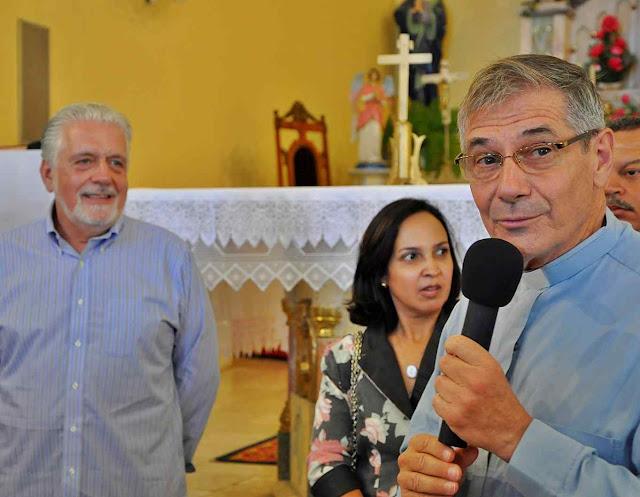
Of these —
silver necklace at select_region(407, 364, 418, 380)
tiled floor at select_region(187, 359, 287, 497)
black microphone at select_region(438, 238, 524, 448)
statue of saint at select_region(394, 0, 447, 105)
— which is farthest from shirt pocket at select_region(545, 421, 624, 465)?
statue of saint at select_region(394, 0, 447, 105)

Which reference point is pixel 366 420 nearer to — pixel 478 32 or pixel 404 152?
pixel 404 152

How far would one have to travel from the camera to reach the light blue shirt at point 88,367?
8.78ft

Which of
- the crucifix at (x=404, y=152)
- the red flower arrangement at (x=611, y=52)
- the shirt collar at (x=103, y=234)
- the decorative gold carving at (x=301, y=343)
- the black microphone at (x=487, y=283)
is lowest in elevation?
the decorative gold carving at (x=301, y=343)

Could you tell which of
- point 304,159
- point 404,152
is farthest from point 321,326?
point 304,159

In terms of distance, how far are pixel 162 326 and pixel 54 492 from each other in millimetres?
588

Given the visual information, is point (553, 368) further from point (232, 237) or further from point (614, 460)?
point (232, 237)

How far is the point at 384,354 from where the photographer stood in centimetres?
243

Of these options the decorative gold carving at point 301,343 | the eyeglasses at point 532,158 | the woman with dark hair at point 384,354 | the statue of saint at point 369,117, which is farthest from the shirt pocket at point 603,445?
the statue of saint at point 369,117

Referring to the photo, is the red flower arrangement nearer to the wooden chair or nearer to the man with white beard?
the wooden chair

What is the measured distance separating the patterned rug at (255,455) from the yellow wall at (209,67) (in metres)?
2.01

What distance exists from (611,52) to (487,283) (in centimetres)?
818

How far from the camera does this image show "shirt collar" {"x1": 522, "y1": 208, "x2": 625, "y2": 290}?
1354mm

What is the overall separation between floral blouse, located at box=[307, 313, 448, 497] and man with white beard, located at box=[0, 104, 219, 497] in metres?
0.62

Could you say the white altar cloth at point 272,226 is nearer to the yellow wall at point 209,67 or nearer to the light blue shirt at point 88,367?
the light blue shirt at point 88,367
